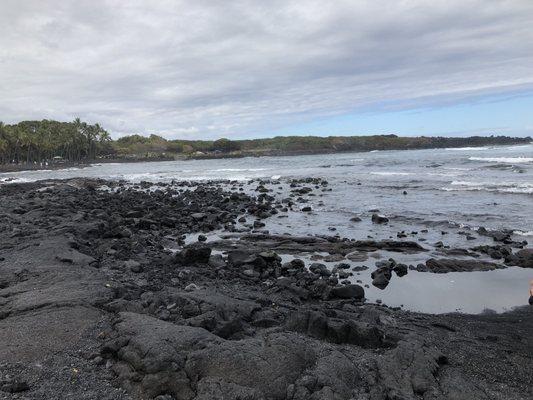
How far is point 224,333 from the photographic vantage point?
22.1 ft

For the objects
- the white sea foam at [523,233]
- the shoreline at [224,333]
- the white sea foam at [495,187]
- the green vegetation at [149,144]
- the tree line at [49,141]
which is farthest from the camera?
the green vegetation at [149,144]

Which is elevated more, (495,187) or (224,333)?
(224,333)

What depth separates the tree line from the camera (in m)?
103

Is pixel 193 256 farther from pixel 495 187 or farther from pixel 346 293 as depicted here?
pixel 495 187

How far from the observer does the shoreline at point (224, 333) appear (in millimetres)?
5418

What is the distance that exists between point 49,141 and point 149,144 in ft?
193

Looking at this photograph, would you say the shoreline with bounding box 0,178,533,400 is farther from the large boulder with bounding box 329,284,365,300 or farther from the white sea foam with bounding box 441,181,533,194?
the white sea foam with bounding box 441,181,533,194

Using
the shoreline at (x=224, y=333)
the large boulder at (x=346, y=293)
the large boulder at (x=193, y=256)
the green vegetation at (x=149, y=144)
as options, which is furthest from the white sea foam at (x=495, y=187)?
the green vegetation at (x=149, y=144)

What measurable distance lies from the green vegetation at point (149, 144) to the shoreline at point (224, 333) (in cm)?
10062

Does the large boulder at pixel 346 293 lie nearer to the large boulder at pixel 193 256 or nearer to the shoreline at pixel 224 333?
the shoreline at pixel 224 333

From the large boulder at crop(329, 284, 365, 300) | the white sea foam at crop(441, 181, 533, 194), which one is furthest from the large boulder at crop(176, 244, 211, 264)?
the white sea foam at crop(441, 181, 533, 194)

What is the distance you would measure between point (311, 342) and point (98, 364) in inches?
113

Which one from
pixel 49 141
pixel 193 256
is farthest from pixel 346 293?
pixel 49 141

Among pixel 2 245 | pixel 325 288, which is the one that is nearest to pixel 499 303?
pixel 325 288
